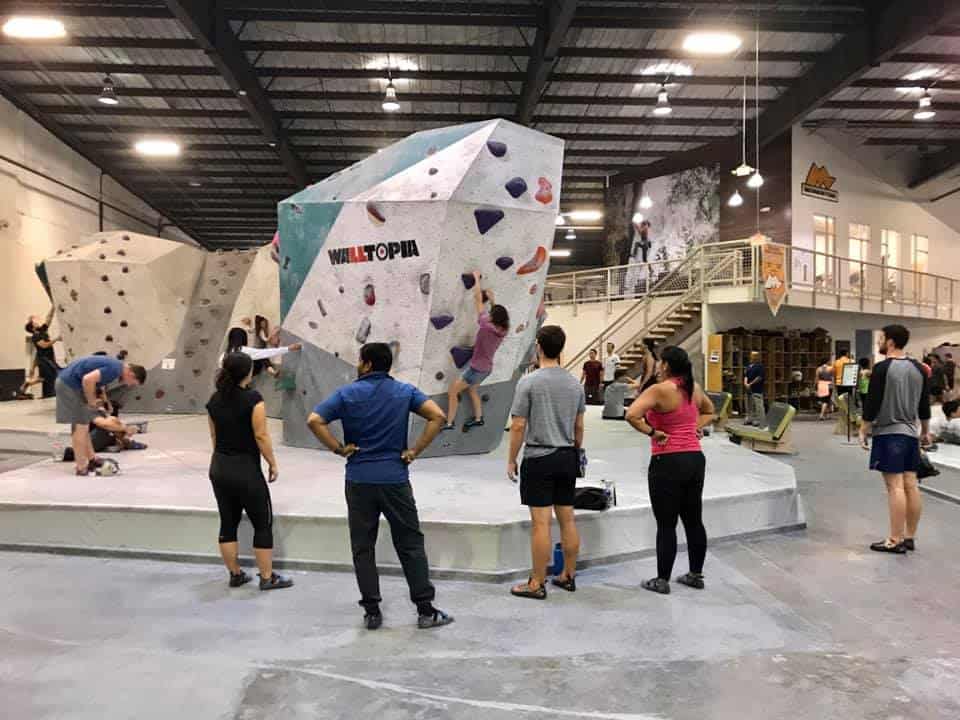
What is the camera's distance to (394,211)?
712 cm

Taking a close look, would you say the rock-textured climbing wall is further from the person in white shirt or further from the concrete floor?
the person in white shirt

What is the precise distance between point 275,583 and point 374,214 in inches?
163

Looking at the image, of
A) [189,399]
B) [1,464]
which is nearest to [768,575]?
[1,464]

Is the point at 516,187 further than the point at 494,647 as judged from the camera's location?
Yes

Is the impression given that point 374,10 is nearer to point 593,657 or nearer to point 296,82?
point 296,82

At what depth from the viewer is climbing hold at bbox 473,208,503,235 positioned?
7.07 metres

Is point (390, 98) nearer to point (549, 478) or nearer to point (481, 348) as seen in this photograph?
point (481, 348)

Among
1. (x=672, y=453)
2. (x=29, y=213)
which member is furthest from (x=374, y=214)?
(x=29, y=213)

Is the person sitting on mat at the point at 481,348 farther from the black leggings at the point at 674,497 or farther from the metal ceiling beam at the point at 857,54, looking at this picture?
the metal ceiling beam at the point at 857,54

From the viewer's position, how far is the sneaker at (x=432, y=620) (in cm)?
366

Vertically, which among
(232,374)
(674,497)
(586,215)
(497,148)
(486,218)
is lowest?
(674,497)

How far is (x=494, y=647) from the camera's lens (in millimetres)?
3428

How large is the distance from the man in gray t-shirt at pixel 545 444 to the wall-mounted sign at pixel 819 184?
1702cm

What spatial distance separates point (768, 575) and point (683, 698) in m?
2.01
